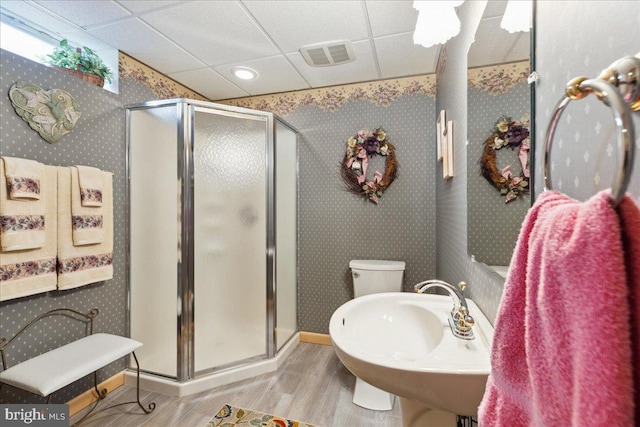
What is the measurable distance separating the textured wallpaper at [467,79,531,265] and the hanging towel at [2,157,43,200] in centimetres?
205

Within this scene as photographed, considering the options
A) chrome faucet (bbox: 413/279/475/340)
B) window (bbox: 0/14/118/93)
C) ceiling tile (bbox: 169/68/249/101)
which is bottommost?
chrome faucet (bbox: 413/279/475/340)

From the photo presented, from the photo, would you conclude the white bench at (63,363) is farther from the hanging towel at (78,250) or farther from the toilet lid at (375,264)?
the toilet lid at (375,264)

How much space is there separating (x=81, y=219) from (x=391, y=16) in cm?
215

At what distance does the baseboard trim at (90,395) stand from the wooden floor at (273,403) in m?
0.03

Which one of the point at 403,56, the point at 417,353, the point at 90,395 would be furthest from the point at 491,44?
the point at 90,395

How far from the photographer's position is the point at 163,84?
233 centimetres

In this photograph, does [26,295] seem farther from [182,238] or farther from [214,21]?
[214,21]

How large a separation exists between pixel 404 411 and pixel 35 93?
90.5 inches

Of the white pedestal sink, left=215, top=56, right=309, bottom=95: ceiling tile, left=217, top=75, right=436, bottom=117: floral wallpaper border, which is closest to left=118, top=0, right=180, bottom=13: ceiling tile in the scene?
left=215, top=56, right=309, bottom=95: ceiling tile

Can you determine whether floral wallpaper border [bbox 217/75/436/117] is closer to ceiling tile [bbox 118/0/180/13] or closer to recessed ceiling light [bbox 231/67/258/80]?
recessed ceiling light [bbox 231/67/258/80]

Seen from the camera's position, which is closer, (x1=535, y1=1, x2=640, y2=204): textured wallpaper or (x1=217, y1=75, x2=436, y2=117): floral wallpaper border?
(x1=535, y1=1, x2=640, y2=204): textured wallpaper

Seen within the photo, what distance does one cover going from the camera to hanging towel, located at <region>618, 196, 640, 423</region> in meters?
0.25

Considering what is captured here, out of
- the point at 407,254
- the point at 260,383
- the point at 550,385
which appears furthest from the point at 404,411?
the point at 407,254

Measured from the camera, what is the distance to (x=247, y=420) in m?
1.61
